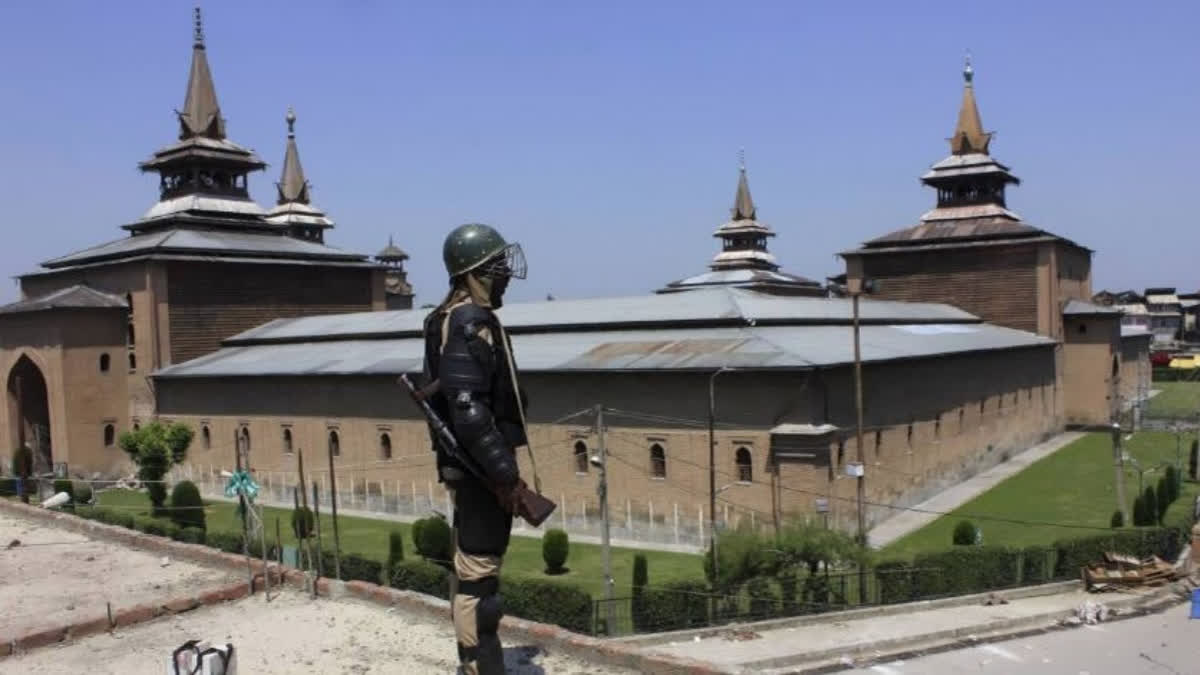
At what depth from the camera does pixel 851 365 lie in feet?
89.5

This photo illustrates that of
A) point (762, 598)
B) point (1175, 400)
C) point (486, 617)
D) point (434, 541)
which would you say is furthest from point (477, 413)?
point (1175, 400)

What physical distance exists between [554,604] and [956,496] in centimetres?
2100

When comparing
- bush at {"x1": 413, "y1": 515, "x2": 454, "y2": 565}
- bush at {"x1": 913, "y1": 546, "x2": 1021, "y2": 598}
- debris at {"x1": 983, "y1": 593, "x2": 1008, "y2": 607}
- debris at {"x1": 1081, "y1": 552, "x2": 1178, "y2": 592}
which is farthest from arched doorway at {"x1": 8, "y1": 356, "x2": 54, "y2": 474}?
debris at {"x1": 1081, "y1": 552, "x2": 1178, "y2": 592}

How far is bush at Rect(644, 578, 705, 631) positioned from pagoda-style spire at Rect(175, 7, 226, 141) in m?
39.2

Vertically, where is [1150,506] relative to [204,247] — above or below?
below

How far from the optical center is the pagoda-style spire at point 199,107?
160 feet

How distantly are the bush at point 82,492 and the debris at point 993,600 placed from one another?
1072 inches

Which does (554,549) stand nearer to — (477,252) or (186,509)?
(186,509)

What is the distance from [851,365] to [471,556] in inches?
857

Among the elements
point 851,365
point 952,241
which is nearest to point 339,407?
point 851,365

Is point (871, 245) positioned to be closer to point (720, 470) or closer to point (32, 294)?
point (720, 470)

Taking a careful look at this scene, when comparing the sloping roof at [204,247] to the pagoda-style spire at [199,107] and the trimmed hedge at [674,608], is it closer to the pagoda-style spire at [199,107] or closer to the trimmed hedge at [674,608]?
the pagoda-style spire at [199,107]

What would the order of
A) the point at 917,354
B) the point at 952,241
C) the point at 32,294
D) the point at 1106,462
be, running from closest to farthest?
the point at 917,354 < the point at 1106,462 < the point at 32,294 < the point at 952,241

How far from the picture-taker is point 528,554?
1044 inches
